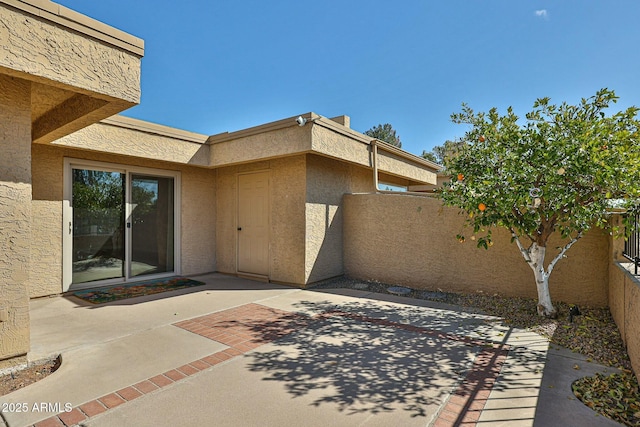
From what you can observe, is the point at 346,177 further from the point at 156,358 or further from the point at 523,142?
the point at 156,358

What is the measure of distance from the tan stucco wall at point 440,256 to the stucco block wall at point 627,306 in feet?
1.90

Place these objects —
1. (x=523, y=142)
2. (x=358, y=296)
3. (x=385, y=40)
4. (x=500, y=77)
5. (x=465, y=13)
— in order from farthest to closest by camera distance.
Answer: (x=385, y=40)
(x=500, y=77)
(x=465, y=13)
(x=358, y=296)
(x=523, y=142)

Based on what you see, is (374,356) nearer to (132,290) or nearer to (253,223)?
(253,223)

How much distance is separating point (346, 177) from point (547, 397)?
7366 mm

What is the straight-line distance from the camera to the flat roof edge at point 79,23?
336cm

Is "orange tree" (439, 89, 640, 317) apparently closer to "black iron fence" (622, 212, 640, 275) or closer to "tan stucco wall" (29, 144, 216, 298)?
"black iron fence" (622, 212, 640, 275)

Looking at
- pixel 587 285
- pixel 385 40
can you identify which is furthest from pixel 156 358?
pixel 385 40

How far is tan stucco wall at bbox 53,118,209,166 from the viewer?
6934mm

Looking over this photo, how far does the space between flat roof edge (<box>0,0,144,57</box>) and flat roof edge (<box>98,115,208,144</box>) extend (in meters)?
3.82

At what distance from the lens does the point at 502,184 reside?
216 inches

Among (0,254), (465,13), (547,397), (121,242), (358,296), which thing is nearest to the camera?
(547,397)

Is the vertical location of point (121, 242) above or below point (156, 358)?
above

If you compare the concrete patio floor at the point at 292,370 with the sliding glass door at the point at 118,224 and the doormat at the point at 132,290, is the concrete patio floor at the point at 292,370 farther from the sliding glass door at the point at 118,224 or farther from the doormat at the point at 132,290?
the sliding glass door at the point at 118,224

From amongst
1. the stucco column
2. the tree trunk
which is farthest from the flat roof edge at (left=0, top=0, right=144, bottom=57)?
the tree trunk
